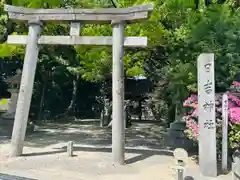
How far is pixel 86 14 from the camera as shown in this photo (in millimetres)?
7773

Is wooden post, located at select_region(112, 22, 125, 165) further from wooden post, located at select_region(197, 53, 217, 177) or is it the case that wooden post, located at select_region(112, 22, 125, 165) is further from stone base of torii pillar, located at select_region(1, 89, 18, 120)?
stone base of torii pillar, located at select_region(1, 89, 18, 120)

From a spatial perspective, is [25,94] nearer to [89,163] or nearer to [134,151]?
[89,163]

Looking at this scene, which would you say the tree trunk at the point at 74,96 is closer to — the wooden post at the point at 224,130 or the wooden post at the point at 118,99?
the wooden post at the point at 118,99

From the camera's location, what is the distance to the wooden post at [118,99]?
285 inches

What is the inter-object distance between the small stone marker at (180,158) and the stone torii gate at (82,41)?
6.57ft

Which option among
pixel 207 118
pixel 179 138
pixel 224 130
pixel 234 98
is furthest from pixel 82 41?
pixel 179 138

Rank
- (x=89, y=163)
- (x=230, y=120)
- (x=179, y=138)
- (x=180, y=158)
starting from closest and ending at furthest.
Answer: (x=180, y=158)
(x=230, y=120)
(x=89, y=163)
(x=179, y=138)

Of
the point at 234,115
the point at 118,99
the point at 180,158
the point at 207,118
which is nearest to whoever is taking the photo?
the point at 180,158

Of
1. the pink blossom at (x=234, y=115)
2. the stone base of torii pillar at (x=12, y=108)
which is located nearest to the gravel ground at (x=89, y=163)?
the pink blossom at (x=234, y=115)

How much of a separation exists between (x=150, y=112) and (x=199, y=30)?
14762 mm

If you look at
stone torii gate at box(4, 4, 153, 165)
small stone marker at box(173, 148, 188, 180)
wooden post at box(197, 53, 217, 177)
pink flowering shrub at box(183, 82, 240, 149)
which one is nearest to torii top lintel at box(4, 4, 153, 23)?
stone torii gate at box(4, 4, 153, 165)

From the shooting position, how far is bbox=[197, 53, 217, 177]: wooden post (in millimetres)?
6414

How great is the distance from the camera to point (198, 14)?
8852 millimetres

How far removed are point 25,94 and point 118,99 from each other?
2381mm
